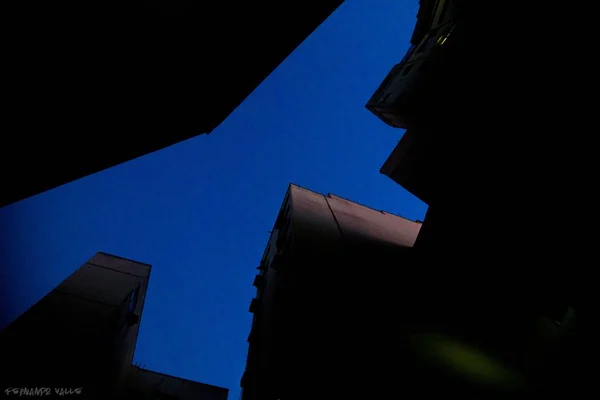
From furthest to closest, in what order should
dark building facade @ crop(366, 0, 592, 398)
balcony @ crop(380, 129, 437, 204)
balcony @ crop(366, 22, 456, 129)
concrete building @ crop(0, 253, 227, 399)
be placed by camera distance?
1. balcony @ crop(366, 22, 456, 129)
2. balcony @ crop(380, 129, 437, 204)
3. concrete building @ crop(0, 253, 227, 399)
4. dark building facade @ crop(366, 0, 592, 398)

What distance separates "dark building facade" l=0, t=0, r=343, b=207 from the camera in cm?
459

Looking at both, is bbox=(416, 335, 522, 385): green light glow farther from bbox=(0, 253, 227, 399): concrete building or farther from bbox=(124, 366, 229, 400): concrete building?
bbox=(124, 366, 229, 400): concrete building

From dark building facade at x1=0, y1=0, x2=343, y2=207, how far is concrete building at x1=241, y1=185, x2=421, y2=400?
19.4 feet

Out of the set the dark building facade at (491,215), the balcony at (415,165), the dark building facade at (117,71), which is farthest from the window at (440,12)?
the dark building facade at (117,71)

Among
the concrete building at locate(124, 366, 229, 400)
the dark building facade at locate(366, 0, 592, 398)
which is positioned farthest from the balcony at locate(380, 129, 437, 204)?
the concrete building at locate(124, 366, 229, 400)

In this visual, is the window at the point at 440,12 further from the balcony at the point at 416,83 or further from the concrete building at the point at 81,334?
the concrete building at the point at 81,334

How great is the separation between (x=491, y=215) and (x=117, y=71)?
31.6 feet

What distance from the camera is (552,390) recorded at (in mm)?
7551

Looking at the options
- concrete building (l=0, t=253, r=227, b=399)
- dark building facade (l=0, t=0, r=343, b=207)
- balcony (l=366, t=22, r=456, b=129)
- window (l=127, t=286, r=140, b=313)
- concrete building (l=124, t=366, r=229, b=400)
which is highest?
balcony (l=366, t=22, r=456, b=129)

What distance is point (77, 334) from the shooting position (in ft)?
35.8

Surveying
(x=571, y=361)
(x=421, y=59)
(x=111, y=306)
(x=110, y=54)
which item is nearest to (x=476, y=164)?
(x=571, y=361)

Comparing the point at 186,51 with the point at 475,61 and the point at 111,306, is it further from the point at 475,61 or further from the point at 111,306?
the point at 111,306

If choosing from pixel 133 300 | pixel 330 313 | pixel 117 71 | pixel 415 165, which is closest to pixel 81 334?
pixel 133 300

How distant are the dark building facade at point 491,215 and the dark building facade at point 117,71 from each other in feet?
15.9
